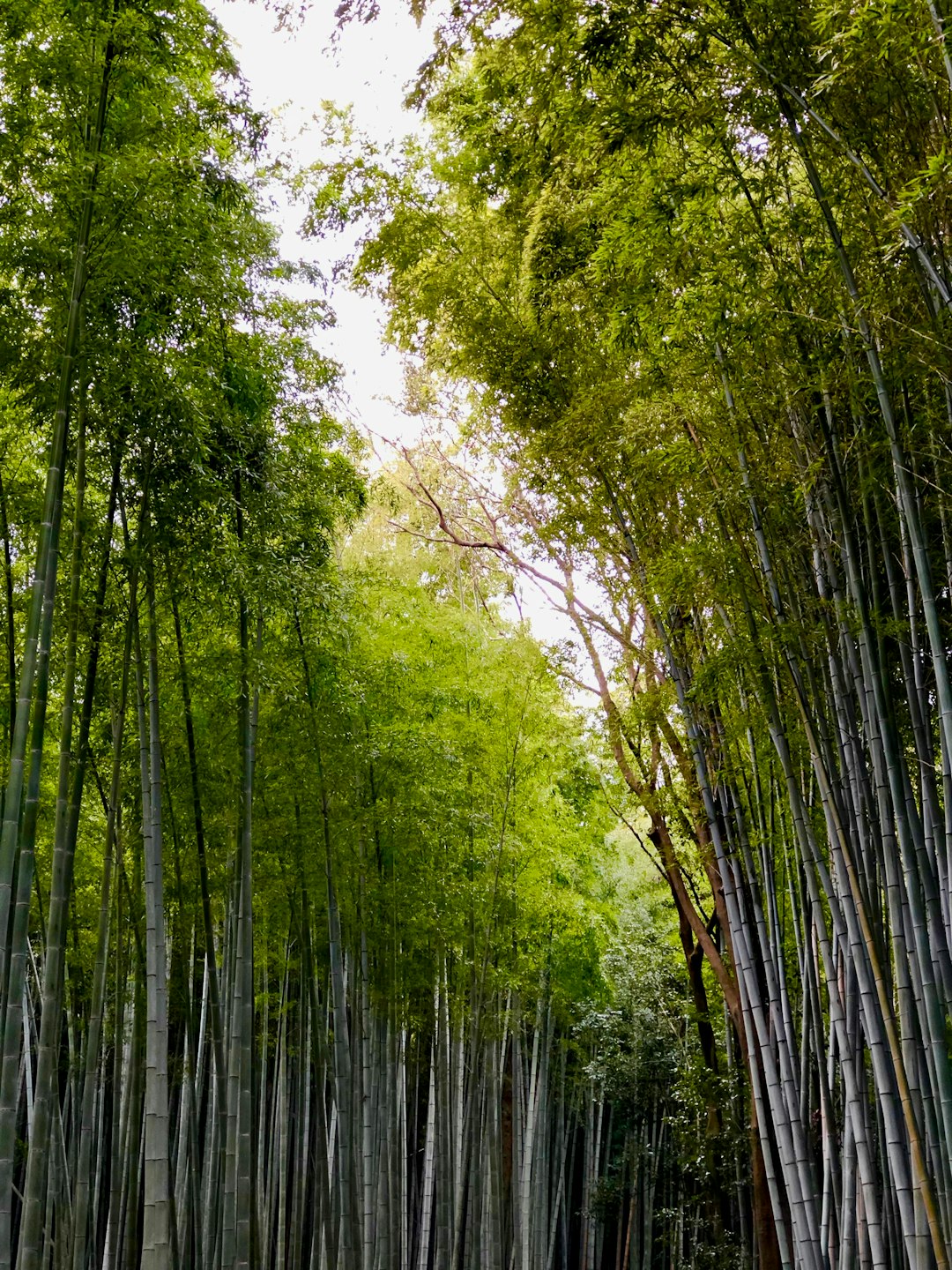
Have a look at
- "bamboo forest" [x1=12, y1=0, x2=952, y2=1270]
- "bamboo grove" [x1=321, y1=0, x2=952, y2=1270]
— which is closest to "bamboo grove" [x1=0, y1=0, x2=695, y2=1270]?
"bamboo forest" [x1=12, y1=0, x2=952, y2=1270]

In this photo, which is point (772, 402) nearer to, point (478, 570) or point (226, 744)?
point (226, 744)

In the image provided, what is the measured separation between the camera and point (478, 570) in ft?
29.3

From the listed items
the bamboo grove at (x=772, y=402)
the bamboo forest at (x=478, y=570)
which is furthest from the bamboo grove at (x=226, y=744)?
the bamboo grove at (x=772, y=402)

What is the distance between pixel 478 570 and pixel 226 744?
3352mm

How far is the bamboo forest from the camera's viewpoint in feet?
10.6

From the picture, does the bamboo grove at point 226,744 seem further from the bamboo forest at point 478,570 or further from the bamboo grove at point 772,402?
the bamboo grove at point 772,402

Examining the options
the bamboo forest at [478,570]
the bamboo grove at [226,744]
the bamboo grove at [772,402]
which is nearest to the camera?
the bamboo grove at [772,402]

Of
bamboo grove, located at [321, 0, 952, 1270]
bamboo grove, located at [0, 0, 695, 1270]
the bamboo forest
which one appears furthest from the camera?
bamboo grove, located at [0, 0, 695, 1270]

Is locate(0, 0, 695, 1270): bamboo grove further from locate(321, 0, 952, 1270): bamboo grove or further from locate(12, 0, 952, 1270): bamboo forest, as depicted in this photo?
locate(321, 0, 952, 1270): bamboo grove

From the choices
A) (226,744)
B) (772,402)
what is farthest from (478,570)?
(772,402)

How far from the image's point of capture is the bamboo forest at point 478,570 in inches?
127

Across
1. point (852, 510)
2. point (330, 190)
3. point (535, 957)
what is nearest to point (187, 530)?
point (330, 190)

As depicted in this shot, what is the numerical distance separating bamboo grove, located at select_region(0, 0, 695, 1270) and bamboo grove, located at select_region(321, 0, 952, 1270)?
113 centimetres

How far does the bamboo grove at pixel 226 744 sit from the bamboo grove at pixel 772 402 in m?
1.13
